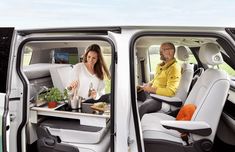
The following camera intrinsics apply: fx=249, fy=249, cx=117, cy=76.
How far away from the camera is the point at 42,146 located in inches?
89.9

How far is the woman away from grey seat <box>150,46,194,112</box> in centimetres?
73

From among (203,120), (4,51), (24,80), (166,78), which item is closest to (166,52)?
(166,78)

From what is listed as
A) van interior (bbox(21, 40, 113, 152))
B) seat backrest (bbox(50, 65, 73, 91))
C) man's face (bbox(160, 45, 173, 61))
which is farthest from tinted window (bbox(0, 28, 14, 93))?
man's face (bbox(160, 45, 173, 61))

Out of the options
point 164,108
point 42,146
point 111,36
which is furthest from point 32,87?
point 164,108

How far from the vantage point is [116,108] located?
5.63ft

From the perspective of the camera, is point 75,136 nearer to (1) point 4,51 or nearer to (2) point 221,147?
(1) point 4,51

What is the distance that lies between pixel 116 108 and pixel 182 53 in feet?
6.70

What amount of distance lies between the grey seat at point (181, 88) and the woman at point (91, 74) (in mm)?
733

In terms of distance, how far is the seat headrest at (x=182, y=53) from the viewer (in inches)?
134

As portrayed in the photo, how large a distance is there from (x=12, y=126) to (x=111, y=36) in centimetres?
106

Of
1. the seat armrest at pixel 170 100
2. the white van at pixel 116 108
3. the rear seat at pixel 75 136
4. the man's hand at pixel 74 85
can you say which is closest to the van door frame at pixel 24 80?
the white van at pixel 116 108

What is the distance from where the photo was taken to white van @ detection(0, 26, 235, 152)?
173cm

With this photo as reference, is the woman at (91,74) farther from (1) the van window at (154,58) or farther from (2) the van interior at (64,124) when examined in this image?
(1) the van window at (154,58)

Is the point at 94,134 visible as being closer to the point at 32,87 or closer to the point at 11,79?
the point at 11,79
